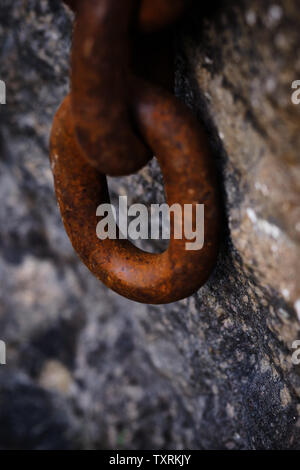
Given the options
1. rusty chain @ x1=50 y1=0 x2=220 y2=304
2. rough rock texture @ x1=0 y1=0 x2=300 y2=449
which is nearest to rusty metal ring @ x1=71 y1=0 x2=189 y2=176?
rusty chain @ x1=50 y1=0 x2=220 y2=304

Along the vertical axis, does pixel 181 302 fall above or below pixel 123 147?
→ below

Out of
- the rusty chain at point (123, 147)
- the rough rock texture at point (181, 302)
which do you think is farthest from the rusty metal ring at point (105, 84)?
the rough rock texture at point (181, 302)

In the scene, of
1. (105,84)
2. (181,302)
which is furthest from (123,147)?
(181,302)

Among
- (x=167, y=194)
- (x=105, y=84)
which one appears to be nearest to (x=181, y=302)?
(x=167, y=194)

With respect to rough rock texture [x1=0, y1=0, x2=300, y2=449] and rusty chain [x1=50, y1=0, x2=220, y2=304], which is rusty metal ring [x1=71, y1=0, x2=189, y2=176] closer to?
rusty chain [x1=50, y1=0, x2=220, y2=304]

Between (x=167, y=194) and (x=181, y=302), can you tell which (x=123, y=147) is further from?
(x=181, y=302)

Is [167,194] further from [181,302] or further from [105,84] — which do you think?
[181,302]

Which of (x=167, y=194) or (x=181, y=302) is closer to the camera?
(x=167, y=194)
